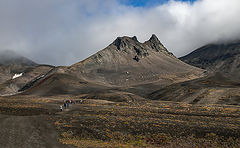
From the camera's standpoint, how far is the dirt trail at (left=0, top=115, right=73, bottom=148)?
67.2ft

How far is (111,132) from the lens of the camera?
2573 cm

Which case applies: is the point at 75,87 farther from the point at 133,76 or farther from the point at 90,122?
the point at 90,122

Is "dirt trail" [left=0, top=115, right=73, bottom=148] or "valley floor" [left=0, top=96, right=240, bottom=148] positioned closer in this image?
"dirt trail" [left=0, top=115, right=73, bottom=148]

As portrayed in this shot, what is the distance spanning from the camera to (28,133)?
24188 mm

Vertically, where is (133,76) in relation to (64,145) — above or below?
above

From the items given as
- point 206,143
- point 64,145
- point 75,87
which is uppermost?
point 75,87

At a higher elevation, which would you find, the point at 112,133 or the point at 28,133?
the point at 28,133

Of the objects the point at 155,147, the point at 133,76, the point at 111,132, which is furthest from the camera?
the point at 133,76

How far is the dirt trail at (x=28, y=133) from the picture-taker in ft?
67.2

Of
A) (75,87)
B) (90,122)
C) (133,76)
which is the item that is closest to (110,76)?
(133,76)

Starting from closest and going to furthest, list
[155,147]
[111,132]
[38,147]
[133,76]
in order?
[38,147] → [155,147] → [111,132] → [133,76]

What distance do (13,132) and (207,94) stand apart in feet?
212

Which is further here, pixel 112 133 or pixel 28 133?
pixel 112 133

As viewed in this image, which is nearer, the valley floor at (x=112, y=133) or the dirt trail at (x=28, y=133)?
the dirt trail at (x=28, y=133)
